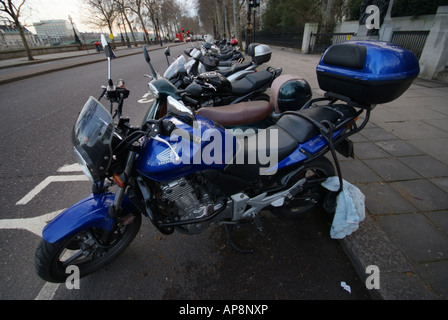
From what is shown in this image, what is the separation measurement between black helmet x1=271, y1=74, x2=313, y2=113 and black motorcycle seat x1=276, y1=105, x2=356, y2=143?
1317mm

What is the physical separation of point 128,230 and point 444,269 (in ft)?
8.44

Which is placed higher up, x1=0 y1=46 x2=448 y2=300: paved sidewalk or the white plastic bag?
the white plastic bag

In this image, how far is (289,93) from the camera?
→ 325 centimetres

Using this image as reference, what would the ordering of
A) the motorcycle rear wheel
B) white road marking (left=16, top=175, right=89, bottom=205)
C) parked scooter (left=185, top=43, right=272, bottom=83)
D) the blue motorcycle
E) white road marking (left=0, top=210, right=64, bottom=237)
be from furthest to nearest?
parked scooter (left=185, top=43, right=272, bottom=83) < white road marking (left=16, top=175, right=89, bottom=205) < white road marking (left=0, top=210, right=64, bottom=237) < the motorcycle rear wheel < the blue motorcycle

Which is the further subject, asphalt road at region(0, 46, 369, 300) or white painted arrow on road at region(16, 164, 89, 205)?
white painted arrow on road at region(16, 164, 89, 205)

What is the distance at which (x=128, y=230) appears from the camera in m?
1.95

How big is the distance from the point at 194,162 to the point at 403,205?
2.27m

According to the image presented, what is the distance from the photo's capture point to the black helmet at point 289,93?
3.26 meters

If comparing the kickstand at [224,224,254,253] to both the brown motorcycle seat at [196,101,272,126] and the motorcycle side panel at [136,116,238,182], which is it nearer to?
the motorcycle side panel at [136,116,238,182]

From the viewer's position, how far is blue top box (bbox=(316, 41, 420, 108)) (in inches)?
62.7

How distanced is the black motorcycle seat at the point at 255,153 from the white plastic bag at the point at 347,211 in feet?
2.12

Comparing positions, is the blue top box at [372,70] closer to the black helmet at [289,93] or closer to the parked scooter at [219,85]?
the black helmet at [289,93]

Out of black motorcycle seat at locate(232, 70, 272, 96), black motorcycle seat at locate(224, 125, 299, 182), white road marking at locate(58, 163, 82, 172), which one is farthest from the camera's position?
black motorcycle seat at locate(232, 70, 272, 96)

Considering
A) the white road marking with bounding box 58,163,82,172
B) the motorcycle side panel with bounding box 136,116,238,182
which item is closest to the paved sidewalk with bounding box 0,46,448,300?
the motorcycle side panel with bounding box 136,116,238,182
